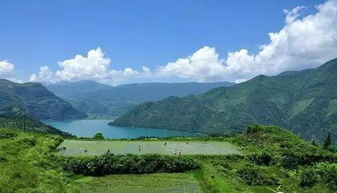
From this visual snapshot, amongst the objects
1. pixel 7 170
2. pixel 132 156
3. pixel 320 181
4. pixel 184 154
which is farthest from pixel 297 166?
pixel 7 170

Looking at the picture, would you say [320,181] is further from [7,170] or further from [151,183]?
[7,170]

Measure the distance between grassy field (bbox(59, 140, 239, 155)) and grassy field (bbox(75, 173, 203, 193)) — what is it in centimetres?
1082

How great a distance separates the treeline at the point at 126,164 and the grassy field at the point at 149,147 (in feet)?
21.3

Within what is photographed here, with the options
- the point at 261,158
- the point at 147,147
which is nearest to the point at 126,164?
the point at 147,147

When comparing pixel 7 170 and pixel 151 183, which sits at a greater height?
pixel 7 170

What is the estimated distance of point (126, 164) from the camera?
59906 millimetres

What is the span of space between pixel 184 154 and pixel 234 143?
18505mm

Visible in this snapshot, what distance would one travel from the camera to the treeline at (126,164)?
5912 centimetres

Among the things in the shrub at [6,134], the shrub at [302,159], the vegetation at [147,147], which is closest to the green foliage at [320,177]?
the shrub at [302,159]

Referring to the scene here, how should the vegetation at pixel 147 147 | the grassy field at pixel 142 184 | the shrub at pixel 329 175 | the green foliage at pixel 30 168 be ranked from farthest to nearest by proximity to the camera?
the vegetation at pixel 147 147
the shrub at pixel 329 175
the grassy field at pixel 142 184
the green foliage at pixel 30 168

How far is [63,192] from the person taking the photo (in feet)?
140

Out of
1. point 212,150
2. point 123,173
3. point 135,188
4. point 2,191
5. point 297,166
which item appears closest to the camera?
point 2,191

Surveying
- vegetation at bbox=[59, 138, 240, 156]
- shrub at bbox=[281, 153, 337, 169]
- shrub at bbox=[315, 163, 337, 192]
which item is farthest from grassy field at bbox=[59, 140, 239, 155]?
shrub at bbox=[315, 163, 337, 192]

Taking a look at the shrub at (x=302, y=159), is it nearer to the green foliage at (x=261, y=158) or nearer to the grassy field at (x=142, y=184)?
the green foliage at (x=261, y=158)
